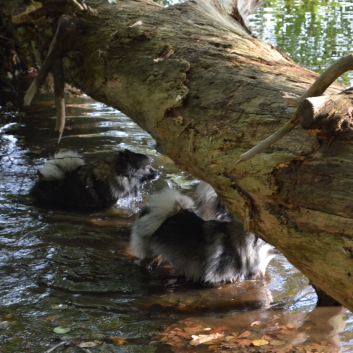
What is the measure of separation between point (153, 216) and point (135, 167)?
2291 millimetres

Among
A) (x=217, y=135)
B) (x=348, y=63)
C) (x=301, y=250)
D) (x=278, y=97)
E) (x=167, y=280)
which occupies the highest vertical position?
(x=348, y=63)

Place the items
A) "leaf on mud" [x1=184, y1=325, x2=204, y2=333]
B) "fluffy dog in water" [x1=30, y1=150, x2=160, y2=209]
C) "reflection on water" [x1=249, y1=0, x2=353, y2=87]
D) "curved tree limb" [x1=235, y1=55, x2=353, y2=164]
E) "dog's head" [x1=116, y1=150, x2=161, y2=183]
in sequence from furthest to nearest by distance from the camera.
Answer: "reflection on water" [x1=249, y1=0, x2=353, y2=87] → "dog's head" [x1=116, y1=150, x2=161, y2=183] → "fluffy dog in water" [x1=30, y1=150, x2=160, y2=209] → "leaf on mud" [x1=184, y1=325, x2=204, y2=333] → "curved tree limb" [x1=235, y1=55, x2=353, y2=164]

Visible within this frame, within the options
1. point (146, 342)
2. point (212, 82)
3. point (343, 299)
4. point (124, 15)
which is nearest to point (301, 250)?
point (343, 299)

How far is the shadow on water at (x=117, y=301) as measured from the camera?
420 cm

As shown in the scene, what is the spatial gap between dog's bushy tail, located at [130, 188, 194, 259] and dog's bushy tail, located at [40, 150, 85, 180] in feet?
6.93

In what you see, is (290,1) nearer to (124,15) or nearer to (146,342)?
(124,15)

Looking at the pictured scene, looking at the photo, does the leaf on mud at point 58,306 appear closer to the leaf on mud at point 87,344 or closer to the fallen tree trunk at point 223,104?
the leaf on mud at point 87,344

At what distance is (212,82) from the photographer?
4598mm

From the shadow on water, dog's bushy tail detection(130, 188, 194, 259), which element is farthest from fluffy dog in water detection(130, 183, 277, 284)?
the shadow on water

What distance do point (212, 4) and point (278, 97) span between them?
281 cm

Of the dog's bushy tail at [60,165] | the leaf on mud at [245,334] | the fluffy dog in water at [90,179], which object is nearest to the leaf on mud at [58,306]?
the leaf on mud at [245,334]

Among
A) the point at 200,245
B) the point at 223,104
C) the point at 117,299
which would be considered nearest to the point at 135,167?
the point at 200,245

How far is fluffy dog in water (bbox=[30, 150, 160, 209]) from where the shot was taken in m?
7.32

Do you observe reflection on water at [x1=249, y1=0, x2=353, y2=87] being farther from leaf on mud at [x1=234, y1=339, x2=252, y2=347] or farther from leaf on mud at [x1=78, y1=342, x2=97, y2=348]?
leaf on mud at [x1=78, y1=342, x2=97, y2=348]
